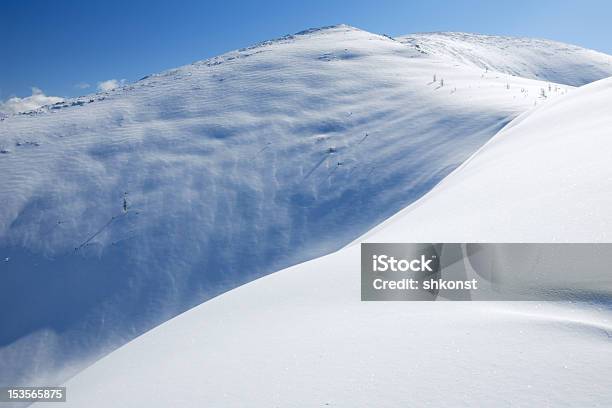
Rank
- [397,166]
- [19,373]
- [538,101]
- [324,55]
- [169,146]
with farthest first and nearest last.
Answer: [324,55]
[169,146]
[538,101]
[397,166]
[19,373]

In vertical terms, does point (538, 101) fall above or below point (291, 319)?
above

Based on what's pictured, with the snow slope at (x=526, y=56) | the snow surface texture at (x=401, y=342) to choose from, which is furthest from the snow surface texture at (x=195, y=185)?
the snow slope at (x=526, y=56)

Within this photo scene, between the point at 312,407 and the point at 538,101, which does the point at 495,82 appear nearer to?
the point at 538,101

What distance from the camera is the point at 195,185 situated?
484 inches

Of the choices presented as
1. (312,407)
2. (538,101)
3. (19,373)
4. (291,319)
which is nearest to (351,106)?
(538,101)

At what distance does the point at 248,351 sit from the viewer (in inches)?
112

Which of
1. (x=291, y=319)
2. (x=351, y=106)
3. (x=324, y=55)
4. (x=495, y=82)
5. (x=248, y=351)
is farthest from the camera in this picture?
(x=324, y=55)

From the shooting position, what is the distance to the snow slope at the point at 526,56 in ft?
147

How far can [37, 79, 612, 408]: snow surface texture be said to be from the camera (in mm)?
1988

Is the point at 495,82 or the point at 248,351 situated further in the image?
the point at 495,82

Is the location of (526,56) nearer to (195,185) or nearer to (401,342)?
(195,185)

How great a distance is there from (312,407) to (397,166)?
1044cm

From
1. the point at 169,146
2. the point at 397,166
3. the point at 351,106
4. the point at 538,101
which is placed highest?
the point at 351,106

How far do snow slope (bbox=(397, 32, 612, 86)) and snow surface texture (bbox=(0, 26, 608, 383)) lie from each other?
28921mm
